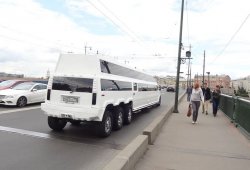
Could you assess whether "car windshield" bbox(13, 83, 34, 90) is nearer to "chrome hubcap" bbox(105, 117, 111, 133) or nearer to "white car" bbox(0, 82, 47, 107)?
"white car" bbox(0, 82, 47, 107)

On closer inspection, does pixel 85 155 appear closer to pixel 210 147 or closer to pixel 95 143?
pixel 95 143

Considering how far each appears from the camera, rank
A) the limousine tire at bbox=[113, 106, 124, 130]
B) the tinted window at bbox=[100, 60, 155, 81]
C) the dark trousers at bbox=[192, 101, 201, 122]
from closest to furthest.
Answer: the tinted window at bbox=[100, 60, 155, 81] < the limousine tire at bbox=[113, 106, 124, 130] < the dark trousers at bbox=[192, 101, 201, 122]

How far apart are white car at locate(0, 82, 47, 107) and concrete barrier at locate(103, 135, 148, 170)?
11.7 metres

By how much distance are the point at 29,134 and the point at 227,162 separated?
18.2 ft

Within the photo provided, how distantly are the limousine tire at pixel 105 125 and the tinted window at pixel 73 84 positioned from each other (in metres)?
0.98

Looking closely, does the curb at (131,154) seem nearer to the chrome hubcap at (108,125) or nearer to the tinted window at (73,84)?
the chrome hubcap at (108,125)

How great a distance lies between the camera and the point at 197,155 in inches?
309

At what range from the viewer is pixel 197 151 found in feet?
27.3

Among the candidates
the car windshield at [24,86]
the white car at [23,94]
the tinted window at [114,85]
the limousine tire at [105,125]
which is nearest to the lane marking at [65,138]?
the limousine tire at [105,125]

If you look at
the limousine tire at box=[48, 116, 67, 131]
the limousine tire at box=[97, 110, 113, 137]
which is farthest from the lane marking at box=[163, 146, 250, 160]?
the limousine tire at box=[48, 116, 67, 131]

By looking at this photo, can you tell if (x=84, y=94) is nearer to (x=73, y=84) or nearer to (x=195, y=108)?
(x=73, y=84)

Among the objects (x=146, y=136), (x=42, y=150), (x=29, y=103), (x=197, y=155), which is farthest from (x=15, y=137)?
(x=29, y=103)

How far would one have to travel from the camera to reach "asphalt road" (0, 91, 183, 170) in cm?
659

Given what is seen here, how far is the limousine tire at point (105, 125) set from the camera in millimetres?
9727
